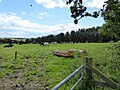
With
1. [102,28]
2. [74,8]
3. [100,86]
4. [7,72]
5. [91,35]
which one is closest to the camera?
[74,8]

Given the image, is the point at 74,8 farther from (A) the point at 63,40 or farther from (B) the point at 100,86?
(A) the point at 63,40

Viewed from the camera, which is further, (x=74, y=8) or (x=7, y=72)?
(x=7, y=72)

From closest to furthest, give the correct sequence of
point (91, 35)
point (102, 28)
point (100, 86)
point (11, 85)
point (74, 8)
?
point (74, 8)
point (100, 86)
point (11, 85)
point (102, 28)
point (91, 35)

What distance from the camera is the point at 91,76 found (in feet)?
31.6

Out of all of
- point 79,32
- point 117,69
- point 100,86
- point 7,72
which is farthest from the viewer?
point 79,32

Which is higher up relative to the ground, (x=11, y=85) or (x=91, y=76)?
(x=91, y=76)

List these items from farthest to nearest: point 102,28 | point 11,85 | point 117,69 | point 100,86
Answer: point 102,28 < point 11,85 < point 117,69 < point 100,86

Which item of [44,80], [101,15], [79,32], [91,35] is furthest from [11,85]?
[79,32]

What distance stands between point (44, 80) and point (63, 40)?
329 feet

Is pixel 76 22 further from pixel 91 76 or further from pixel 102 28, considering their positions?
pixel 102 28

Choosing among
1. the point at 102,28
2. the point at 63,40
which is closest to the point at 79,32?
the point at 63,40

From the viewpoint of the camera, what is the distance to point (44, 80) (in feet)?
47.8

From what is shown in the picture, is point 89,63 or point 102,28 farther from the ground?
point 102,28

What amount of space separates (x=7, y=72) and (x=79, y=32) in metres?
101
